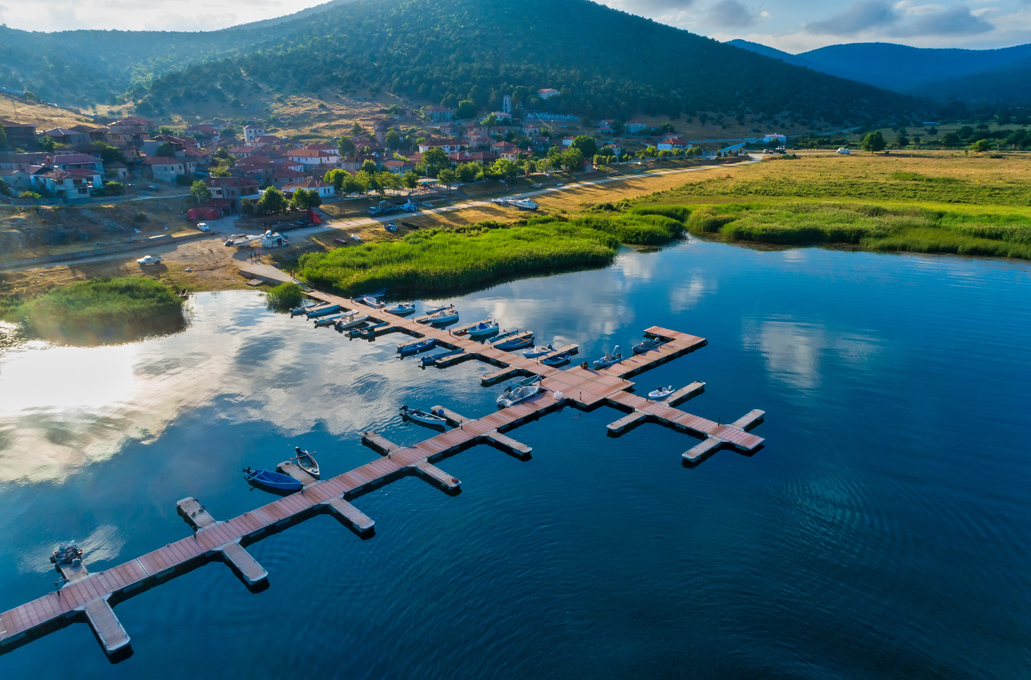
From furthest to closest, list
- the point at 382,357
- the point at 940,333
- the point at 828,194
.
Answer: the point at 828,194 → the point at 940,333 → the point at 382,357

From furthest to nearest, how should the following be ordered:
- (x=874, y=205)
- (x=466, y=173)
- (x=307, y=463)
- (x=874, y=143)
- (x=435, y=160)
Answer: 1. (x=874, y=143)
2. (x=435, y=160)
3. (x=466, y=173)
4. (x=874, y=205)
5. (x=307, y=463)

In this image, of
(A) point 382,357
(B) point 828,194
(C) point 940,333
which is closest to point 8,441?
(A) point 382,357

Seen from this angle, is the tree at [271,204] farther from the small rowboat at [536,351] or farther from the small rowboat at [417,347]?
the small rowboat at [536,351]

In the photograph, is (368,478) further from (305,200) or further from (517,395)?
(305,200)

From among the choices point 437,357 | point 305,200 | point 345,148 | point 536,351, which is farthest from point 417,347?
point 345,148

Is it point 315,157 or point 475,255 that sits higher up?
point 315,157

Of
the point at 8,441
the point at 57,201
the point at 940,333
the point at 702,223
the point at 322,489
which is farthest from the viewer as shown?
the point at 702,223

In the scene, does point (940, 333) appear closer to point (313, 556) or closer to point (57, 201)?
point (313, 556)
